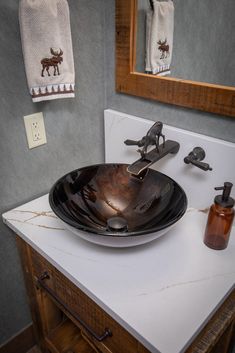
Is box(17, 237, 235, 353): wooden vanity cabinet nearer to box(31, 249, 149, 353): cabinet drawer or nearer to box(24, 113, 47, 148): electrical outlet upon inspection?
box(31, 249, 149, 353): cabinet drawer

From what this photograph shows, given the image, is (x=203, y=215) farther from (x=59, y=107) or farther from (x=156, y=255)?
(x=59, y=107)

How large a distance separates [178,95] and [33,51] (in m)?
0.49

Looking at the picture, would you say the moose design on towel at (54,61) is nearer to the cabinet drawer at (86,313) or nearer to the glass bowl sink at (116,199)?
the glass bowl sink at (116,199)

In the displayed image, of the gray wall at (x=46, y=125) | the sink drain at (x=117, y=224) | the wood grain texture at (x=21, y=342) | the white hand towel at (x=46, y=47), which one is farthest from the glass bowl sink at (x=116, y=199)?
the wood grain texture at (x=21, y=342)

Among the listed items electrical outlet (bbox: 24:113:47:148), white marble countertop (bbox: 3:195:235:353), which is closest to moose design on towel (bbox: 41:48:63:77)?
electrical outlet (bbox: 24:113:47:148)

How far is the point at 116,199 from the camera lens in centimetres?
111

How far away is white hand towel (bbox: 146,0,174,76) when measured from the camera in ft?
3.25

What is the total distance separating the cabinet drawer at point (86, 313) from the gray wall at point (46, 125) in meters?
0.25

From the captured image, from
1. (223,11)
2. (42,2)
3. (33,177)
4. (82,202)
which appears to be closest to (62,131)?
(33,177)

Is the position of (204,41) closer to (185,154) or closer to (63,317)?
(185,154)

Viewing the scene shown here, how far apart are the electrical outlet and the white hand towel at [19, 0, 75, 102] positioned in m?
0.10

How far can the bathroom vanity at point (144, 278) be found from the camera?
730mm

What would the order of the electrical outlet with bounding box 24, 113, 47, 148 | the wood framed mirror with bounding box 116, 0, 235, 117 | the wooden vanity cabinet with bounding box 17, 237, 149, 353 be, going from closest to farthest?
the wooden vanity cabinet with bounding box 17, 237, 149, 353 → the wood framed mirror with bounding box 116, 0, 235, 117 → the electrical outlet with bounding box 24, 113, 47, 148

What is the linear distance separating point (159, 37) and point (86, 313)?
3.03 ft
